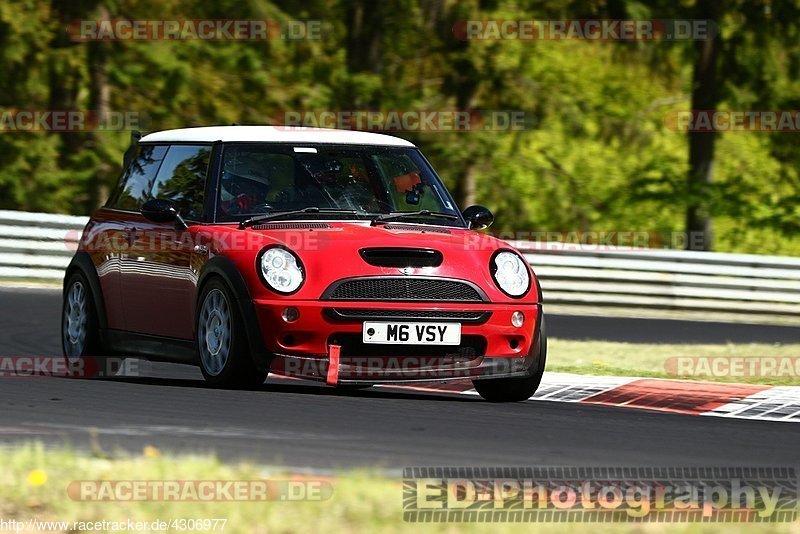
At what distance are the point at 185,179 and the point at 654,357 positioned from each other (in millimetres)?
4898

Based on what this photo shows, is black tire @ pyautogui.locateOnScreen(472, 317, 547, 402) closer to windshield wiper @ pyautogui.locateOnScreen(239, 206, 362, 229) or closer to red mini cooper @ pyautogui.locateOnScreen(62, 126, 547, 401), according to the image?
red mini cooper @ pyautogui.locateOnScreen(62, 126, 547, 401)

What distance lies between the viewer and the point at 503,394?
32.1ft

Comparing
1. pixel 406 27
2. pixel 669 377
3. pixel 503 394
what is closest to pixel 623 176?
pixel 406 27

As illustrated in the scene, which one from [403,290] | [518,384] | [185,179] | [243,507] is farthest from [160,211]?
[243,507]

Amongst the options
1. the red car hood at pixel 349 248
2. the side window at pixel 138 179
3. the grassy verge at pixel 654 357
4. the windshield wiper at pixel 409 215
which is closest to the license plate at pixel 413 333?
the red car hood at pixel 349 248

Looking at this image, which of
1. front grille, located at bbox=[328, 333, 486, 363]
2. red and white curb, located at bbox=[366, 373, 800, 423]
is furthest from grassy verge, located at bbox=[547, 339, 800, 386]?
front grille, located at bbox=[328, 333, 486, 363]

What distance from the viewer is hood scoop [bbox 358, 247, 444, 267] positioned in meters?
9.09

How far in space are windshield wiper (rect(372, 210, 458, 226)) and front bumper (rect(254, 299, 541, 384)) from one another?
35.6 inches

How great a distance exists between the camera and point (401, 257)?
9.13m

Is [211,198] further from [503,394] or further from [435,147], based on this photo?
[435,147]

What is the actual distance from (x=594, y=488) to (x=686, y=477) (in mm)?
758

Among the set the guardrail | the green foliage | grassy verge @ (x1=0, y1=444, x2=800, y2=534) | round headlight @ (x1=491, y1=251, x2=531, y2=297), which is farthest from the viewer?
the green foliage

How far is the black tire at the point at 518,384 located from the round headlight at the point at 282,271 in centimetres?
149

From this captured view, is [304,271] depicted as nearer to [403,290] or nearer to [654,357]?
[403,290]
